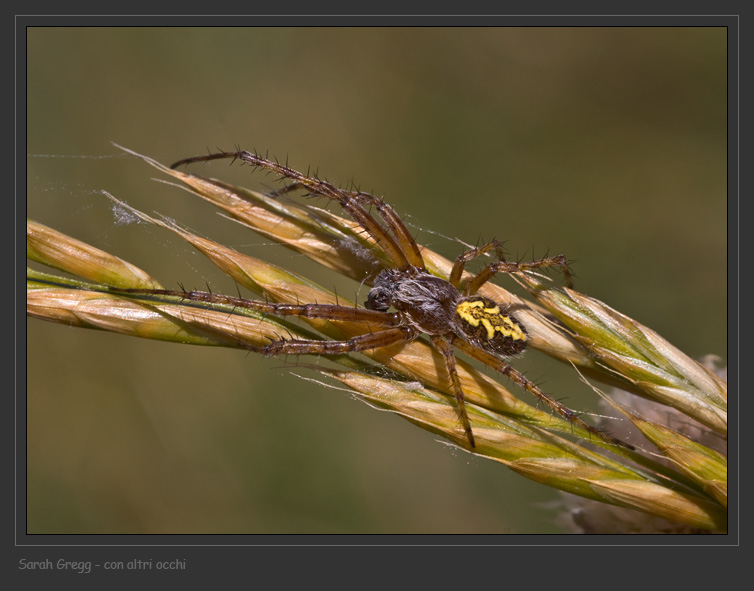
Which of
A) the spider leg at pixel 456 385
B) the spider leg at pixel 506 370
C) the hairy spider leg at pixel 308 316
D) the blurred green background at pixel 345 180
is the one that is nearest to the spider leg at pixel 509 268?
the spider leg at pixel 506 370

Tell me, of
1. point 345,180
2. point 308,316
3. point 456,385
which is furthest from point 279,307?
point 345,180

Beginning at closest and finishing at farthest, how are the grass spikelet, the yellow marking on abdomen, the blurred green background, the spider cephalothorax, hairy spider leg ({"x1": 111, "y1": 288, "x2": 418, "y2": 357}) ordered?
1. the grass spikelet
2. hairy spider leg ({"x1": 111, "y1": 288, "x2": 418, "y2": 357})
3. the yellow marking on abdomen
4. the spider cephalothorax
5. the blurred green background

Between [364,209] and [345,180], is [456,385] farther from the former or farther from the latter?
[345,180]

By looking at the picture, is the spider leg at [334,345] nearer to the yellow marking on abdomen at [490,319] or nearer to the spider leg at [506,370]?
the yellow marking on abdomen at [490,319]

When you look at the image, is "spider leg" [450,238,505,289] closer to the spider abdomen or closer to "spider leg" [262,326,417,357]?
the spider abdomen

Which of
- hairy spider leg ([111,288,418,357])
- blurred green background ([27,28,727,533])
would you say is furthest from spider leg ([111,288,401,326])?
blurred green background ([27,28,727,533])

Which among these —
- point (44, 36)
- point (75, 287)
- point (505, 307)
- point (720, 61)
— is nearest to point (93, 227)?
point (44, 36)

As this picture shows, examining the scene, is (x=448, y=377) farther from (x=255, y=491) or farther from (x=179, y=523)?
(x=179, y=523)
